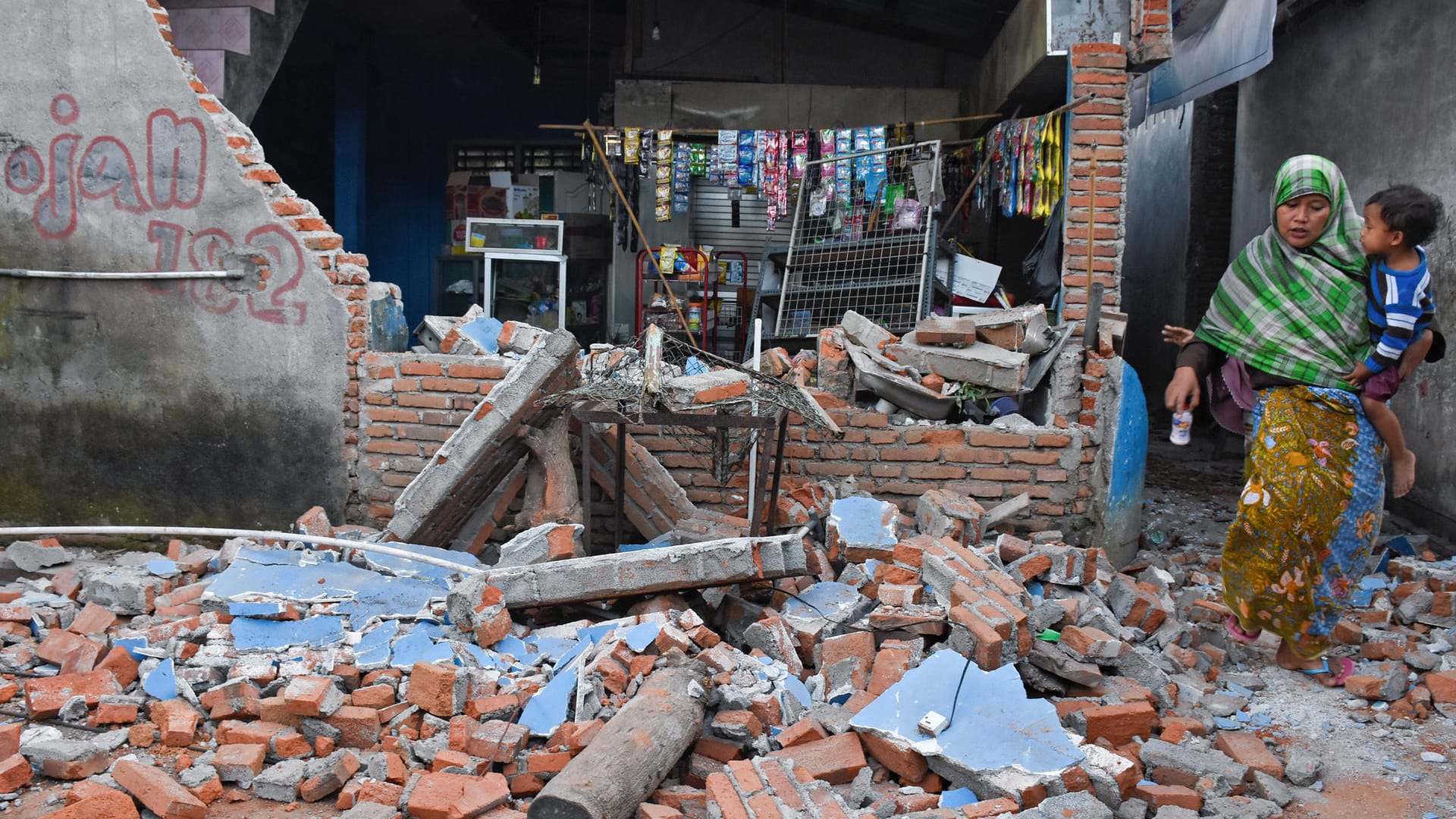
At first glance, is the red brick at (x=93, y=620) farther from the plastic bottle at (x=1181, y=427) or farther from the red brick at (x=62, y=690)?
the plastic bottle at (x=1181, y=427)

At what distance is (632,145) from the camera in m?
8.60

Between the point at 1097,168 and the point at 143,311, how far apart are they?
559 centimetres

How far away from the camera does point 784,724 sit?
395cm

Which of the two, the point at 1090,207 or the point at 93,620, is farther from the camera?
the point at 1090,207

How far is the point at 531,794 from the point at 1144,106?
868 centimetres

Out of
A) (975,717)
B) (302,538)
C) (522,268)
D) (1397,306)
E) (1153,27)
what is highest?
(1153,27)

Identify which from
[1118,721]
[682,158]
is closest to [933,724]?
[1118,721]

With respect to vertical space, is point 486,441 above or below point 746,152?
below

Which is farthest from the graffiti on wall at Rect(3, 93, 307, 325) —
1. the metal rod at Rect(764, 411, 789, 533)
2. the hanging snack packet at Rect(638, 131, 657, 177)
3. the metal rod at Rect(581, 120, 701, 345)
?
the hanging snack packet at Rect(638, 131, 657, 177)

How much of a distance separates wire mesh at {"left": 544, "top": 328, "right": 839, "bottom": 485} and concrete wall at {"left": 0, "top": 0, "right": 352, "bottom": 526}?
6.02 feet

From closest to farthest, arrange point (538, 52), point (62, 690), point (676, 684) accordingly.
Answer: point (676, 684) → point (62, 690) → point (538, 52)

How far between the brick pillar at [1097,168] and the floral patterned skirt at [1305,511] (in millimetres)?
2062

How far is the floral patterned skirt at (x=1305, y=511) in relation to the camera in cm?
425

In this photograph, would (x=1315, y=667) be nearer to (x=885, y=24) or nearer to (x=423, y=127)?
(x=885, y=24)
